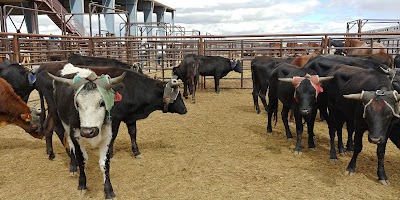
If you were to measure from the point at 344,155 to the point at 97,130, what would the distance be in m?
3.89

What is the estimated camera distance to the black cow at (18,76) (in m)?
6.62

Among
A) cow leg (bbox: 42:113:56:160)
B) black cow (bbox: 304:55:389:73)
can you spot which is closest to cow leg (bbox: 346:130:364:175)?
black cow (bbox: 304:55:389:73)

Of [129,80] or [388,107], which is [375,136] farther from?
[129,80]

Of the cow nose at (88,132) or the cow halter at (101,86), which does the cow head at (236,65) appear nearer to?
the cow halter at (101,86)

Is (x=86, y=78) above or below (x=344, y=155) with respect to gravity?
above

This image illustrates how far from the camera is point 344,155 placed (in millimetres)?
5035

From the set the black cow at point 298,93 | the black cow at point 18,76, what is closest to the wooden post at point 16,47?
the black cow at point 18,76

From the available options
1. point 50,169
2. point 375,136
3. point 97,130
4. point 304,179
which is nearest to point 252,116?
point 304,179

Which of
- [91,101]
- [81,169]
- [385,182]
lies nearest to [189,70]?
[81,169]

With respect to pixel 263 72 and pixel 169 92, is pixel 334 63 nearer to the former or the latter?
pixel 263 72

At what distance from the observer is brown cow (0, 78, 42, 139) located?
16.0 ft

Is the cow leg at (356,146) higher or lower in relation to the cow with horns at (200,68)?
lower

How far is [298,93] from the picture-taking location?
4.73m

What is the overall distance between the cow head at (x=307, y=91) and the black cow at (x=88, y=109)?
2706mm
